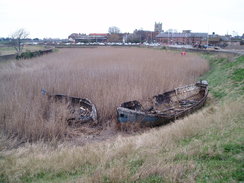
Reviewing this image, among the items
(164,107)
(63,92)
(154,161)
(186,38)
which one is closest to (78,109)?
(63,92)

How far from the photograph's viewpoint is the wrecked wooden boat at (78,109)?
965 cm

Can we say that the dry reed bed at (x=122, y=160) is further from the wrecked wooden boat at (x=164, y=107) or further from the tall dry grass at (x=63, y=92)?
the wrecked wooden boat at (x=164, y=107)

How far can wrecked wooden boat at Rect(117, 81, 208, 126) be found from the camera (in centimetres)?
919

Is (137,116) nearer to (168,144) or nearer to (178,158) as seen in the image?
(168,144)

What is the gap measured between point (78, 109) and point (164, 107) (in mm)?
4411

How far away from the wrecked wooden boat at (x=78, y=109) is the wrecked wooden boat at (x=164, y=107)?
1395mm

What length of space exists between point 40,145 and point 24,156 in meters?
0.96

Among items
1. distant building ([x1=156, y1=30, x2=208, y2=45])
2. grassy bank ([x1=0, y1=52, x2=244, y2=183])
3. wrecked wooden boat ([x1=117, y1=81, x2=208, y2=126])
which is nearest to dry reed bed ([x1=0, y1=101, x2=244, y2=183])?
grassy bank ([x1=0, y1=52, x2=244, y2=183])

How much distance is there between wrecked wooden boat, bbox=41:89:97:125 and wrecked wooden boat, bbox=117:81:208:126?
139 centimetres

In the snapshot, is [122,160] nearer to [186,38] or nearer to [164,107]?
[164,107]

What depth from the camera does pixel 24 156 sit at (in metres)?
6.22

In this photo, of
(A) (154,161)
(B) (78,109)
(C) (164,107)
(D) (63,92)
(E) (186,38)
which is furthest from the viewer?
(E) (186,38)

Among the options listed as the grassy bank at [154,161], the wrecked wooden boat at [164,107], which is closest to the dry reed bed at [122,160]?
the grassy bank at [154,161]

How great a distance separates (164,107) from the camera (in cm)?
1144
